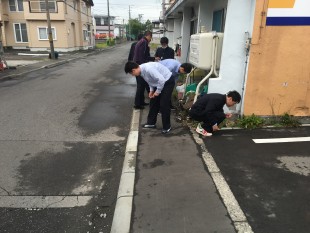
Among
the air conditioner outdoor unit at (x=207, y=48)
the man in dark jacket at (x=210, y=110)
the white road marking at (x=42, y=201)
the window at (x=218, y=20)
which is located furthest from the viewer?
the window at (x=218, y=20)

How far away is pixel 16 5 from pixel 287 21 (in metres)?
33.3

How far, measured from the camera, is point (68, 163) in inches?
179

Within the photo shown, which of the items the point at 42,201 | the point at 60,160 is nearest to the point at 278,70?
the point at 60,160

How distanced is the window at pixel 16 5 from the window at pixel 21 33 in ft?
5.51

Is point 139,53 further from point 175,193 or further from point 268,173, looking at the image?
point 175,193

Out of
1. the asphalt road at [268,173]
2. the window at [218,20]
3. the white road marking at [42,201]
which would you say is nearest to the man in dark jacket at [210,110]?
the asphalt road at [268,173]

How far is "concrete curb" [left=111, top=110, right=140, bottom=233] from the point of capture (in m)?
3.01

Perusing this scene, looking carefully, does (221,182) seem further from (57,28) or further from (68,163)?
(57,28)

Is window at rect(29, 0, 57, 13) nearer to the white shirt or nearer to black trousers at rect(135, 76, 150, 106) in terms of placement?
black trousers at rect(135, 76, 150, 106)

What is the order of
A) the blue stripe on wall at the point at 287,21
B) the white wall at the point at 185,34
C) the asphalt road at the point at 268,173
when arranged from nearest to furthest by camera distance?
the asphalt road at the point at 268,173
the blue stripe on wall at the point at 287,21
the white wall at the point at 185,34

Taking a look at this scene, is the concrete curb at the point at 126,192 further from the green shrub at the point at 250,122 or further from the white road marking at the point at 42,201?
the green shrub at the point at 250,122

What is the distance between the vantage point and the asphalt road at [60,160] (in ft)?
10.7

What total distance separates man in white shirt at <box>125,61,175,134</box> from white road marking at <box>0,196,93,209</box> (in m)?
2.41

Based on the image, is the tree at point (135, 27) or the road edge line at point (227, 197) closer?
the road edge line at point (227, 197)
